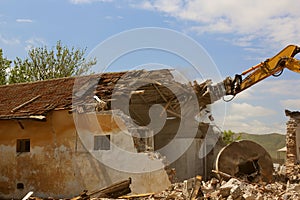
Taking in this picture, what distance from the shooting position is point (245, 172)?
14.5 m

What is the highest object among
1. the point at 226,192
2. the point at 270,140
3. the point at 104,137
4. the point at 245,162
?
the point at 104,137

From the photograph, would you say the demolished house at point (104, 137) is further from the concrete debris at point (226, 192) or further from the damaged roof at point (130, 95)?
the concrete debris at point (226, 192)

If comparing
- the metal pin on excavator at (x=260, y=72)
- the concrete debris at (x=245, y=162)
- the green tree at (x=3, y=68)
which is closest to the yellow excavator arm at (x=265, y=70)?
the metal pin on excavator at (x=260, y=72)

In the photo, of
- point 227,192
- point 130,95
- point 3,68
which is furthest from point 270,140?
point 227,192

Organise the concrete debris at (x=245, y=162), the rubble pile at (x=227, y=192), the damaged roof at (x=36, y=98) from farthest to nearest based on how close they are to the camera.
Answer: the damaged roof at (x=36, y=98), the concrete debris at (x=245, y=162), the rubble pile at (x=227, y=192)

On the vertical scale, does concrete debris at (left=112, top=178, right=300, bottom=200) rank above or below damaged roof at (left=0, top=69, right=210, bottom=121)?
below

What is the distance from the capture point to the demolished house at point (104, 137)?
13.0 metres

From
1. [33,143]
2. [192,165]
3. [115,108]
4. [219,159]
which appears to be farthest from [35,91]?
[219,159]

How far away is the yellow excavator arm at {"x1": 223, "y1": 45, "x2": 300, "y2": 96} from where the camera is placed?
13438mm

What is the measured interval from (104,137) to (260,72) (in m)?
6.17

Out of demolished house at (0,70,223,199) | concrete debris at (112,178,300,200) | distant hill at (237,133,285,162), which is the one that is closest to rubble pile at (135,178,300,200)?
concrete debris at (112,178,300,200)

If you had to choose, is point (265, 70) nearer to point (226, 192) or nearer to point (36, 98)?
point (226, 192)

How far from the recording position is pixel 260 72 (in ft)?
46.8

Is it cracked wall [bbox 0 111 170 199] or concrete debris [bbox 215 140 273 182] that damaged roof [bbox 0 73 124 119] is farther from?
concrete debris [bbox 215 140 273 182]
